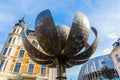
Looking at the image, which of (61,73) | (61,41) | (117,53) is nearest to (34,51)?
(61,41)

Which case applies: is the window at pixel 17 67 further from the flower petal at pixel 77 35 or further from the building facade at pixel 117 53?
the building facade at pixel 117 53

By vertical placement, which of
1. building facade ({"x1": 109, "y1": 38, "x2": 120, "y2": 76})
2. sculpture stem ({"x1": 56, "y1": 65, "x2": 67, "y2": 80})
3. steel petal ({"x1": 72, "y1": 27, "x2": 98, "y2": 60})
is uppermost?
building facade ({"x1": 109, "y1": 38, "x2": 120, "y2": 76})

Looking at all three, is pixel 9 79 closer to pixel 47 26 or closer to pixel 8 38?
pixel 8 38

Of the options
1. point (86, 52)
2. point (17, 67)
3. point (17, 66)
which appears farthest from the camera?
point (17, 66)

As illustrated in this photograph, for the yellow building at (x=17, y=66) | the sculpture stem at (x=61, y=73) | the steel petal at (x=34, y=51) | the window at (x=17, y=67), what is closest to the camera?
the sculpture stem at (x=61, y=73)

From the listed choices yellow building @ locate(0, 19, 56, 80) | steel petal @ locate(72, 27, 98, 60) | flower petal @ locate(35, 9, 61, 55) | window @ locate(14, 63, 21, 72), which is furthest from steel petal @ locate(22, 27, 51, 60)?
window @ locate(14, 63, 21, 72)

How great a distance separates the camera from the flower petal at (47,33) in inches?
175

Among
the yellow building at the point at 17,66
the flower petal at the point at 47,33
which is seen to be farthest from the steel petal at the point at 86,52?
the yellow building at the point at 17,66

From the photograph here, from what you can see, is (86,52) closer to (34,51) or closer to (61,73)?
(61,73)

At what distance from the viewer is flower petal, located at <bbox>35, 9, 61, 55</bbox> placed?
4457 mm

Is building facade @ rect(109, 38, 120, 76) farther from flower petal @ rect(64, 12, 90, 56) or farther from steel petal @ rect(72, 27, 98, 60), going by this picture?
flower petal @ rect(64, 12, 90, 56)

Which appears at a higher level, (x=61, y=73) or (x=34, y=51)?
(x=34, y=51)

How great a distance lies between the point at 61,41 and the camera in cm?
486

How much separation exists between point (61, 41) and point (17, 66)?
15.4m
